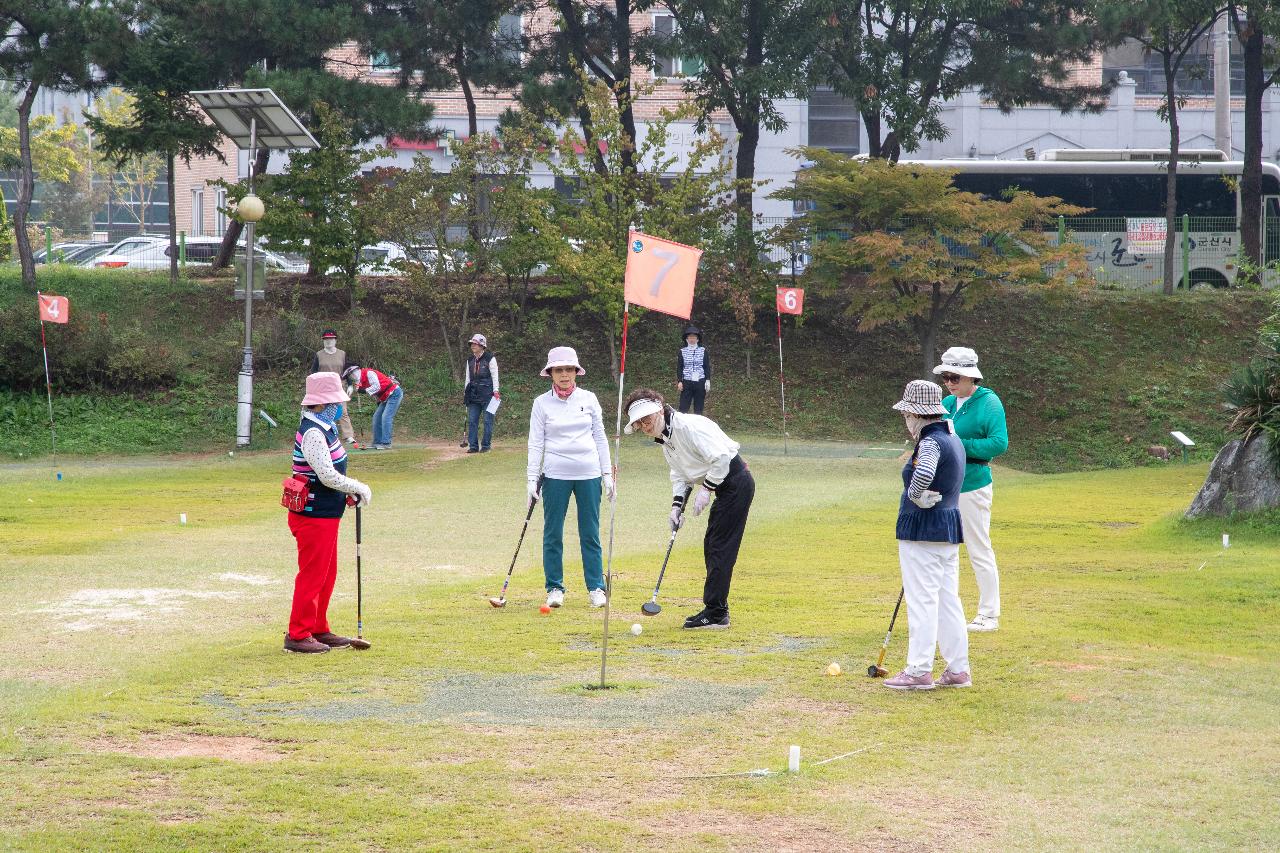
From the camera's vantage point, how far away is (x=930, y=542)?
802cm

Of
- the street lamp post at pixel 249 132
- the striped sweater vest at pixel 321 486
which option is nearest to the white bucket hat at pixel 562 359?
the striped sweater vest at pixel 321 486

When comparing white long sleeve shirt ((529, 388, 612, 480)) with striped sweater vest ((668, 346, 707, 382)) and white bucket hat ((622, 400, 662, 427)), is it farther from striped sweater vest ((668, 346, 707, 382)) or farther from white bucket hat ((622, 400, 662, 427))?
striped sweater vest ((668, 346, 707, 382))

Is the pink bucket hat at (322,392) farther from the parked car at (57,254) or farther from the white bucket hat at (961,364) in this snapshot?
the parked car at (57,254)

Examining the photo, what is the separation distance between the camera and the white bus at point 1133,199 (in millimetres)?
34438

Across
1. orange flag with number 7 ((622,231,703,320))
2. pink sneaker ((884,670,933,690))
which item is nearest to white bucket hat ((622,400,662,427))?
orange flag with number 7 ((622,231,703,320))

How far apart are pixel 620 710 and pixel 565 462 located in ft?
10.6

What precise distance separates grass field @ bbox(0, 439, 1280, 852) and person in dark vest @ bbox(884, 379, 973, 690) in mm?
211

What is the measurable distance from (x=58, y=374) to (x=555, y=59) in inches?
501

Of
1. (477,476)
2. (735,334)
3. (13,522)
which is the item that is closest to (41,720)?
(13,522)

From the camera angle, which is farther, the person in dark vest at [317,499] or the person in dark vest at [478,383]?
the person in dark vest at [478,383]

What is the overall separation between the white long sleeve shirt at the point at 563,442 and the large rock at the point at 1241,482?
8522 millimetres

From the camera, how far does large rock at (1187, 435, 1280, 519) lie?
607 inches

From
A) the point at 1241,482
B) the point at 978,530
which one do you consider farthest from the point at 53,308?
the point at 978,530

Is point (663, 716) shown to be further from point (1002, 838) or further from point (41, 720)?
point (41, 720)
